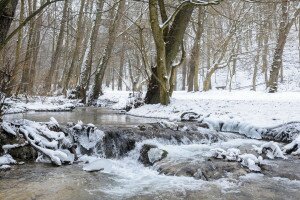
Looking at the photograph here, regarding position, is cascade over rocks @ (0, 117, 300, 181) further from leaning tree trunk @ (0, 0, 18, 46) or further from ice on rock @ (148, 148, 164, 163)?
leaning tree trunk @ (0, 0, 18, 46)

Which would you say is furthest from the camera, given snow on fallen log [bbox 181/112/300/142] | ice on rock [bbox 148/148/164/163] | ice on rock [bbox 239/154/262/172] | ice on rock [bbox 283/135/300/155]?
snow on fallen log [bbox 181/112/300/142]

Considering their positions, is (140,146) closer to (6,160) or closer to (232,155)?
(232,155)

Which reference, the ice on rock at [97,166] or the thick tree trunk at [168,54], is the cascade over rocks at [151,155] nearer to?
the ice on rock at [97,166]

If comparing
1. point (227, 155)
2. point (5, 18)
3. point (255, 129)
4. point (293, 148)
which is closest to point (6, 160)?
point (5, 18)

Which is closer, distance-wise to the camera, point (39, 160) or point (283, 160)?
point (39, 160)

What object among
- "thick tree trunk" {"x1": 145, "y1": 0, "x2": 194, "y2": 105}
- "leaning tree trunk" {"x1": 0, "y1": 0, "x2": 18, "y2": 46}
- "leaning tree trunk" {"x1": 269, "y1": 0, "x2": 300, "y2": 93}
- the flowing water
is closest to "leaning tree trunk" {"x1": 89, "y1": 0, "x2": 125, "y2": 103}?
"thick tree trunk" {"x1": 145, "y1": 0, "x2": 194, "y2": 105}

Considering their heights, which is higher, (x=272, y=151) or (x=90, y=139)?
(x=90, y=139)

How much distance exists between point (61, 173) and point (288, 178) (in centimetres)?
366

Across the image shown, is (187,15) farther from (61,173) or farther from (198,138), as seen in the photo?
(61,173)

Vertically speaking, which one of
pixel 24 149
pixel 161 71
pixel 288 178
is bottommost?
pixel 288 178

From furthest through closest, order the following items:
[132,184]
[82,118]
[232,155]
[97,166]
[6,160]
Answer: [82,118], [232,155], [97,166], [6,160], [132,184]

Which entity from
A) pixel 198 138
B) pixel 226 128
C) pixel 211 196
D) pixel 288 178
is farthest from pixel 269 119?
pixel 211 196

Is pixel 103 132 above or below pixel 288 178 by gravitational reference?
above

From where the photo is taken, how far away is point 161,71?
13188mm
